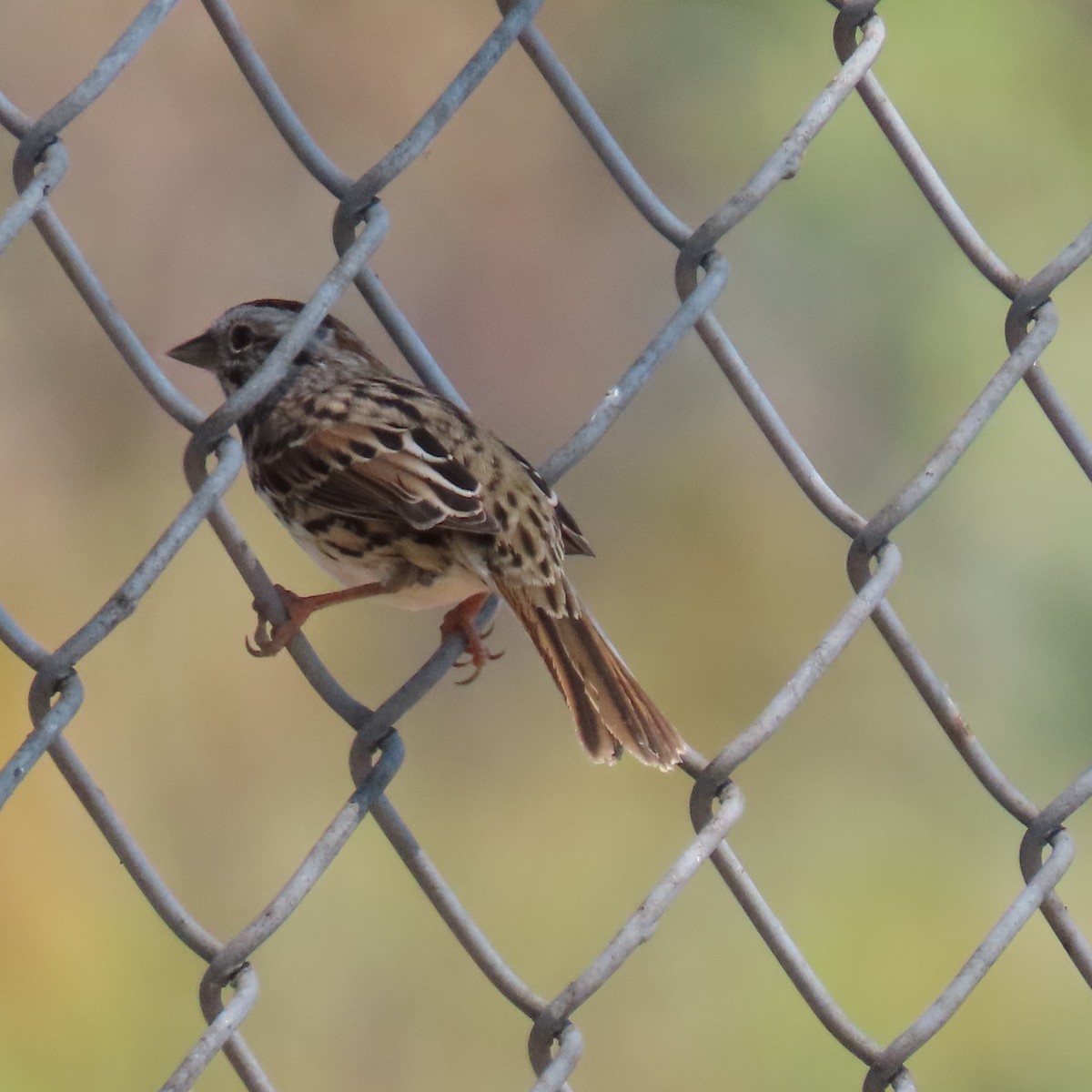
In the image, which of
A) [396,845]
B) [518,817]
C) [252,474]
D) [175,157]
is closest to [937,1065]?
[518,817]

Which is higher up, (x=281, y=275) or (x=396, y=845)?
(x=281, y=275)

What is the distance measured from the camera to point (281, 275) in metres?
3.96

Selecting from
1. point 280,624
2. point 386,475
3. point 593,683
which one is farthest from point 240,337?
point 280,624

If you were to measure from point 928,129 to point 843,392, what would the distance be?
3.07 ft

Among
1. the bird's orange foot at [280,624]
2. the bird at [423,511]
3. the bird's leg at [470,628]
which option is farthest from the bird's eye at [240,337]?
the bird's orange foot at [280,624]

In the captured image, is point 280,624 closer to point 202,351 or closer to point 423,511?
Answer: point 423,511

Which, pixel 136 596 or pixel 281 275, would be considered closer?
pixel 136 596

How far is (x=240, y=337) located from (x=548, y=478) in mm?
980

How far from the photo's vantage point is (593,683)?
2146mm

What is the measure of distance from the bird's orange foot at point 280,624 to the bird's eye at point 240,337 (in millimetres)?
686

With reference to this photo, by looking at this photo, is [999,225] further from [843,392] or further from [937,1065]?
[937,1065]

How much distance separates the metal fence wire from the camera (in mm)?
1361

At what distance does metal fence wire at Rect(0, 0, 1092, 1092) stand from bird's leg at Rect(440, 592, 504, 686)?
1.09 feet

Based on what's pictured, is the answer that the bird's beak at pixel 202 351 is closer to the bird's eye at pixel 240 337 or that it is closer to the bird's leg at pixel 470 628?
the bird's eye at pixel 240 337
